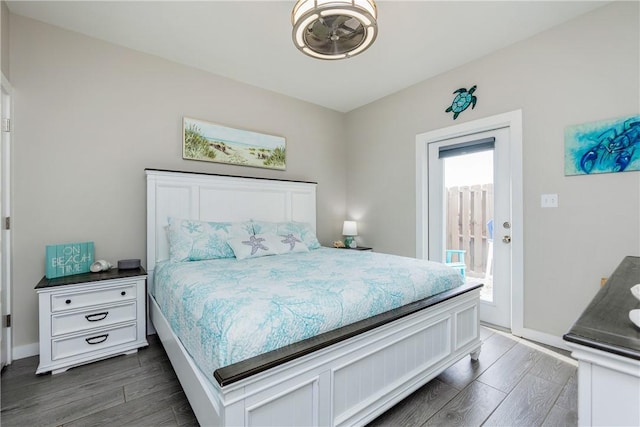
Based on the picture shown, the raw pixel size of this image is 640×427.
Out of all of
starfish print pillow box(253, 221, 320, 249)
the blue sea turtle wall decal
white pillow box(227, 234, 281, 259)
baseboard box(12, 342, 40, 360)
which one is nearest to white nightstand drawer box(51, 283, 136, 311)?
baseboard box(12, 342, 40, 360)

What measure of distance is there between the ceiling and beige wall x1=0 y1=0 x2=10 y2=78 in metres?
0.08

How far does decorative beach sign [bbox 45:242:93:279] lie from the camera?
220cm

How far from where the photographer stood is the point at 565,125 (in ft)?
7.80

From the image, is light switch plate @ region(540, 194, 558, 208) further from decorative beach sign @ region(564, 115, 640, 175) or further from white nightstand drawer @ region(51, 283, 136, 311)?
white nightstand drawer @ region(51, 283, 136, 311)

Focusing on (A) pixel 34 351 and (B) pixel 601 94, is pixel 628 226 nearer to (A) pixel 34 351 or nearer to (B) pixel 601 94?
(B) pixel 601 94

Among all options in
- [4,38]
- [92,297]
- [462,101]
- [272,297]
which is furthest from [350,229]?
[4,38]

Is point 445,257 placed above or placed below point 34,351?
above

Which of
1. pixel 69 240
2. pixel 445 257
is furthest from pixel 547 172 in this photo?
pixel 69 240

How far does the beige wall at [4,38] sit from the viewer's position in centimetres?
209

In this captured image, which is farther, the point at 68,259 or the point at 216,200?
the point at 216,200

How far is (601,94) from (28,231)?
4.69 meters

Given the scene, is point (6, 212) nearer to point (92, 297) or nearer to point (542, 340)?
point (92, 297)

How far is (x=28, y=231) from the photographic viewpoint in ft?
7.48

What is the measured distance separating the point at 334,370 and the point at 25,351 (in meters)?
2.64
